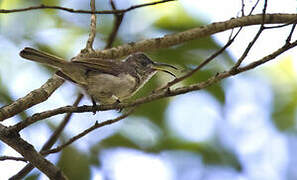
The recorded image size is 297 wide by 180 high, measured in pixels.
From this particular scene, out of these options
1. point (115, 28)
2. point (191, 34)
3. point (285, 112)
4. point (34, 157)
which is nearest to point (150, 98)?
point (34, 157)

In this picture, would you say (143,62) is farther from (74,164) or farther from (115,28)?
(74,164)

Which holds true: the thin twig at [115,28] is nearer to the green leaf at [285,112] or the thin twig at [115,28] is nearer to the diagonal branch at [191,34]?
the diagonal branch at [191,34]

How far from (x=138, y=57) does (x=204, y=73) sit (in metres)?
0.80

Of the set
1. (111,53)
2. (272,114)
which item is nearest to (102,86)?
(111,53)

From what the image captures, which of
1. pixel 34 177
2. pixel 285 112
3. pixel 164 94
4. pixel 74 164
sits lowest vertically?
pixel 285 112

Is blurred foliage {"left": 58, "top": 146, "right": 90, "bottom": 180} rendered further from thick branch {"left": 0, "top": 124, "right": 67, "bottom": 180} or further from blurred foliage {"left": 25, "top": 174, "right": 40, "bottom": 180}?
thick branch {"left": 0, "top": 124, "right": 67, "bottom": 180}

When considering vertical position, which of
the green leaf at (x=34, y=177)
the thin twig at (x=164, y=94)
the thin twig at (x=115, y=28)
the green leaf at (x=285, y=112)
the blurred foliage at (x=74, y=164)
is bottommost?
the green leaf at (x=285, y=112)

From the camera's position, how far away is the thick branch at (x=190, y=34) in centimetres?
543

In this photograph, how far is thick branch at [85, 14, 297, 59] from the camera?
17.8ft

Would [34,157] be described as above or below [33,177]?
above

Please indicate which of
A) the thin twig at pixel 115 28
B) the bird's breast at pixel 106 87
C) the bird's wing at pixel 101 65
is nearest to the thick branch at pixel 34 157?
the bird's wing at pixel 101 65

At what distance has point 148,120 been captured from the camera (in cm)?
601

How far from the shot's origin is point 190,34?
5445 millimetres

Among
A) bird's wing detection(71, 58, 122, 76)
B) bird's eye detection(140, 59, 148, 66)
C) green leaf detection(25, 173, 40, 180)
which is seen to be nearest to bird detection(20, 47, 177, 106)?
bird's wing detection(71, 58, 122, 76)
